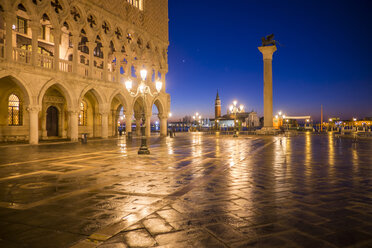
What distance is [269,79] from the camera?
3231 centimetres

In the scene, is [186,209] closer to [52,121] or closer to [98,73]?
[98,73]

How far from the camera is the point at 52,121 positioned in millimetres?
24609

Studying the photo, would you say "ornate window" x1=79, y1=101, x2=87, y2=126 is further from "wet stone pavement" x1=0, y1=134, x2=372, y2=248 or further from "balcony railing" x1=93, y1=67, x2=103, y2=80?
"wet stone pavement" x1=0, y1=134, x2=372, y2=248

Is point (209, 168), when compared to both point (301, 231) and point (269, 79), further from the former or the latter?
point (269, 79)

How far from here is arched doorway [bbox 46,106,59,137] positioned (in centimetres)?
2425

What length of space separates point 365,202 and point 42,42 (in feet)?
85.0

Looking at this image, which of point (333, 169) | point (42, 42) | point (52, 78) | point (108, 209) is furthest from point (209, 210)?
point (42, 42)

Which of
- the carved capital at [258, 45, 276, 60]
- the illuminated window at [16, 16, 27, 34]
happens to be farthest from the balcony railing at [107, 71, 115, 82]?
the carved capital at [258, 45, 276, 60]

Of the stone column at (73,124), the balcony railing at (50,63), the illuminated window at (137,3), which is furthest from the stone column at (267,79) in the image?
the stone column at (73,124)

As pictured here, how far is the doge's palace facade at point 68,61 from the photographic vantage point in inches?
704

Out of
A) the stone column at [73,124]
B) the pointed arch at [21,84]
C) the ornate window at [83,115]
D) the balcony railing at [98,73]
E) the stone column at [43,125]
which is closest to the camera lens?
the pointed arch at [21,84]

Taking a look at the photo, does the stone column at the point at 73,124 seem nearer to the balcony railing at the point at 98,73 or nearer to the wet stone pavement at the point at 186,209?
the balcony railing at the point at 98,73

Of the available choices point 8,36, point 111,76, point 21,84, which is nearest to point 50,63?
point 21,84

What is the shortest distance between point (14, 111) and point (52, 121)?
12.8 ft
